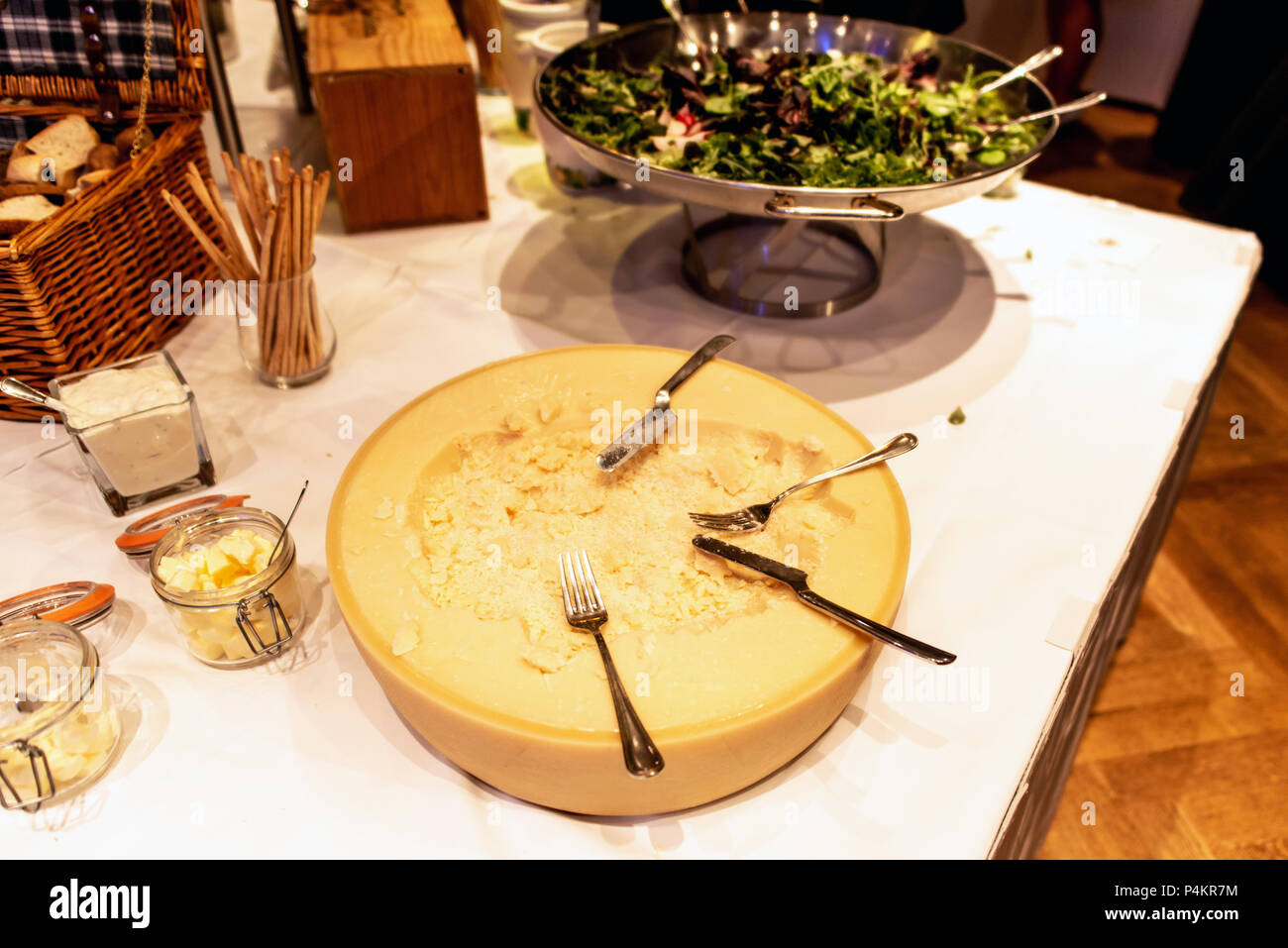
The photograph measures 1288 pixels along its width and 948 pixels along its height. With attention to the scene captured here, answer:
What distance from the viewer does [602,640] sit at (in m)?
0.67

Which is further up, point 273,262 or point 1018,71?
point 1018,71

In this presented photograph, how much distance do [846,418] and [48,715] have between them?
87 centimetres

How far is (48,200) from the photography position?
104 centimetres

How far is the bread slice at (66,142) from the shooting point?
1072 millimetres

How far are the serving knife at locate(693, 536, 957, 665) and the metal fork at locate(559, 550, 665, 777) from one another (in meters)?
0.10

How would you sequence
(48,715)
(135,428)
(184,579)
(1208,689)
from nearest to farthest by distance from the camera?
(48,715)
(184,579)
(135,428)
(1208,689)

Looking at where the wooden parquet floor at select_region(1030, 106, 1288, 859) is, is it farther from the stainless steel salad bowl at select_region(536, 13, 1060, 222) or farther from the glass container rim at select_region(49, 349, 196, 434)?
the glass container rim at select_region(49, 349, 196, 434)

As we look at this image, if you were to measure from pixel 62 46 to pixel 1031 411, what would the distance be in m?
1.36

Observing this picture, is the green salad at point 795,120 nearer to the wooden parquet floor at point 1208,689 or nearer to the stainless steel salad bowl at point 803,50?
the stainless steel salad bowl at point 803,50

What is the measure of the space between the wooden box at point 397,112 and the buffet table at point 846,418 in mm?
55

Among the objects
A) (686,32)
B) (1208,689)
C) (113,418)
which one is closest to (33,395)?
(113,418)

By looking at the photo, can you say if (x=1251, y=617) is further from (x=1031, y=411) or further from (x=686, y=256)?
(x=686, y=256)

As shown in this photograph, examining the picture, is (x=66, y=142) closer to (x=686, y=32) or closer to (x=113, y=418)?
(x=113, y=418)
